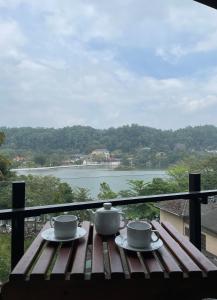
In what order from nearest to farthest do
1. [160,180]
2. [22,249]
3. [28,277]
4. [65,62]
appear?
[28,277], [22,249], [160,180], [65,62]

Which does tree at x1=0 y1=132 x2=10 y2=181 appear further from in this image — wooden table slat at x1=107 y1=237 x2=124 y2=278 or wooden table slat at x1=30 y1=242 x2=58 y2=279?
wooden table slat at x1=107 y1=237 x2=124 y2=278

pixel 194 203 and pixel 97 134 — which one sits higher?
pixel 97 134

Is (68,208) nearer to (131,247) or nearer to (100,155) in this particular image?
(131,247)

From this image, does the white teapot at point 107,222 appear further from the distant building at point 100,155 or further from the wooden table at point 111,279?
the distant building at point 100,155

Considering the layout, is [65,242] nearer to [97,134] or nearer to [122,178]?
[122,178]

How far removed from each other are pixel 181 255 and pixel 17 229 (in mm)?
1001

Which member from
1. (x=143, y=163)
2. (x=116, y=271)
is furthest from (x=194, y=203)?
(x=143, y=163)

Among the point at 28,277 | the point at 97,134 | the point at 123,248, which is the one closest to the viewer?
the point at 28,277

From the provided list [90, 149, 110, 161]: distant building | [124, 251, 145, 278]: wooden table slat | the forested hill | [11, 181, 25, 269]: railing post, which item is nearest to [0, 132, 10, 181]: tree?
the forested hill

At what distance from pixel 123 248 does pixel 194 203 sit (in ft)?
3.31

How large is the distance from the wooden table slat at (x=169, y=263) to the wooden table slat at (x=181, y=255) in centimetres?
3

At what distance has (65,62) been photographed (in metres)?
9.66

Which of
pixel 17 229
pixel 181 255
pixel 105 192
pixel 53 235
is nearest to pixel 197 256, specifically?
pixel 181 255

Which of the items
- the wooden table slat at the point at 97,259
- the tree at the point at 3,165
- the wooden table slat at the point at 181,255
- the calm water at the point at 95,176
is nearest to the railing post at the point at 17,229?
the wooden table slat at the point at 97,259
